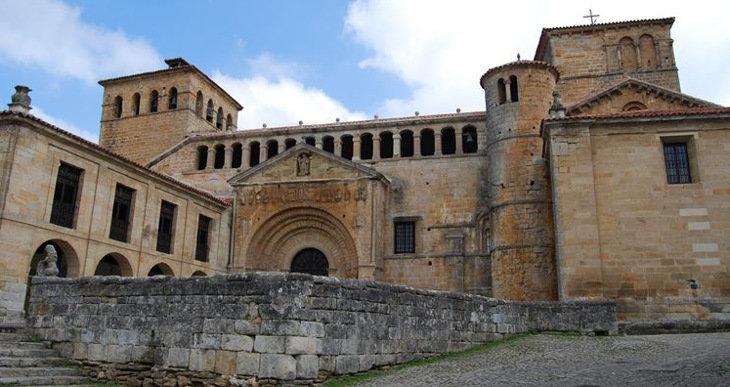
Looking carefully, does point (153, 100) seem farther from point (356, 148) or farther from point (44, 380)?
point (44, 380)

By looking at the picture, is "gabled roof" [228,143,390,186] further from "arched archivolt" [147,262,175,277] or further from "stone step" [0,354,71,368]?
"stone step" [0,354,71,368]

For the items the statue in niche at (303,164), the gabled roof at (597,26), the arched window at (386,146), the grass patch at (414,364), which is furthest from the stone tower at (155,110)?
the grass patch at (414,364)

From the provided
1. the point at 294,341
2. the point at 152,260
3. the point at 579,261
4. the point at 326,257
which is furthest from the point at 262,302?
the point at 326,257

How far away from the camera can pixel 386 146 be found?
1039 inches

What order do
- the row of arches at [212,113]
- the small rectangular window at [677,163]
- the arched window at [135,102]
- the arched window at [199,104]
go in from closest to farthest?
the small rectangular window at [677,163] < the arched window at [199,104] < the row of arches at [212,113] < the arched window at [135,102]

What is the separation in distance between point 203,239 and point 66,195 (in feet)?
22.2

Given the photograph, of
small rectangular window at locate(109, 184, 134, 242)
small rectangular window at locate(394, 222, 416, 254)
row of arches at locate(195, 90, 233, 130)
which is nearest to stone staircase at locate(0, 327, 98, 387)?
small rectangular window at locate(109, 184, 134, 242)

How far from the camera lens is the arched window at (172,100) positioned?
102 feet

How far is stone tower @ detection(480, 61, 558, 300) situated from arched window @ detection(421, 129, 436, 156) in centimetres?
300

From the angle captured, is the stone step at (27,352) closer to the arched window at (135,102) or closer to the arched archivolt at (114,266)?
the arched archivolt at (114,266)

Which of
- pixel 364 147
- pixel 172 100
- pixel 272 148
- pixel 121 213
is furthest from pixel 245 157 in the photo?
pixel 121 213

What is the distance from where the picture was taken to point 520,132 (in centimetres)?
2191

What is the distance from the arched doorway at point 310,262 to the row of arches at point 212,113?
11.2m

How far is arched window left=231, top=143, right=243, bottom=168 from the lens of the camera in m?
27.4
